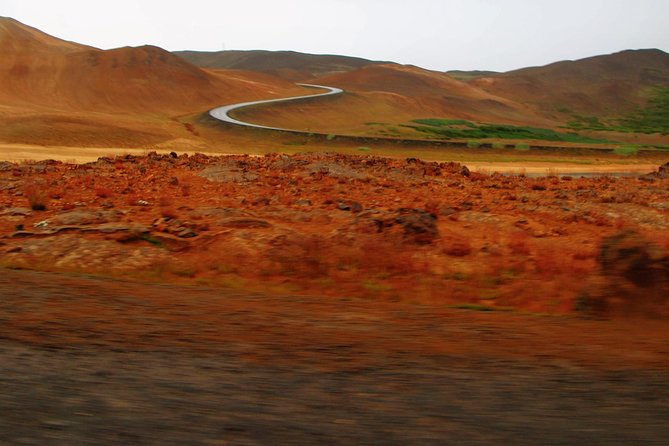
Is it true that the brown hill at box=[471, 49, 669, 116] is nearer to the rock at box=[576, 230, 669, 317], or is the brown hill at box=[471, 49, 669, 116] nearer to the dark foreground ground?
the rock at box=[576, 230, 669, 317]

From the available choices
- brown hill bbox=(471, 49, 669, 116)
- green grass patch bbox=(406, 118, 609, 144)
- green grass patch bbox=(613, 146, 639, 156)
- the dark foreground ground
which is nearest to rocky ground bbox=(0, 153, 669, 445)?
the dark foreground ground

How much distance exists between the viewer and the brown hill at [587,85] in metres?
145

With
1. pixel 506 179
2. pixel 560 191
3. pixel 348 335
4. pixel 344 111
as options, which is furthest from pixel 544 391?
pixel 344 111

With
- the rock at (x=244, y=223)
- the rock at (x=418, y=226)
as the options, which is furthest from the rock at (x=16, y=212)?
the rock at (x=418, y=226)

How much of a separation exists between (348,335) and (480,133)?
76.0m

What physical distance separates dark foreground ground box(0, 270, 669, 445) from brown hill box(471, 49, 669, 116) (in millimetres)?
139394

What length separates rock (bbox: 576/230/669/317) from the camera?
9281 mm

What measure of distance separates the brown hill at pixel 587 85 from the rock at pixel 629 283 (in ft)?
444

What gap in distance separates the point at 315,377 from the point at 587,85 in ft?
564

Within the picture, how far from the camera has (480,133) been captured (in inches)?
3155

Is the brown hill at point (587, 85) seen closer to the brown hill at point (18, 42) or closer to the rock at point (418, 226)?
the brown hill at point (18, 42)

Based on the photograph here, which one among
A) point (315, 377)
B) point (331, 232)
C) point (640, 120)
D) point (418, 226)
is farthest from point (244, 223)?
point (640, 120)

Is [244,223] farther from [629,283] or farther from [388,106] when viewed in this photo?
[388,106]

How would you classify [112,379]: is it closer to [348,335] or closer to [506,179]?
[348,335]
